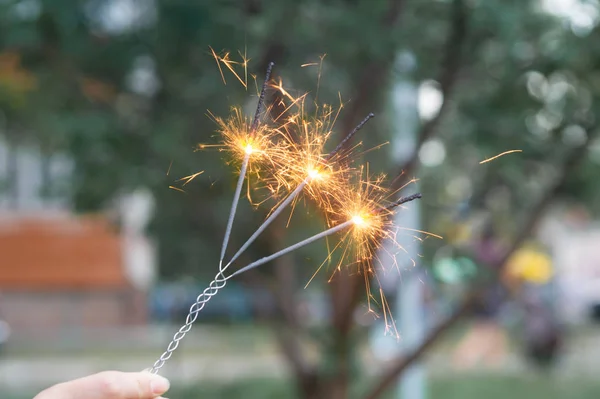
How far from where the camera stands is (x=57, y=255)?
61.7ft

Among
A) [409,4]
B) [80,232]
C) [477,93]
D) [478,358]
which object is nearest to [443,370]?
[478,358]

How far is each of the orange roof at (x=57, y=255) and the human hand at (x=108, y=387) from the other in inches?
681

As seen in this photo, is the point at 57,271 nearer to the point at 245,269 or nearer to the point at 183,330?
the point at 183,330

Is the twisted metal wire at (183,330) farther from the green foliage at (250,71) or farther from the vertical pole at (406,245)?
the green foliage at (250,71)

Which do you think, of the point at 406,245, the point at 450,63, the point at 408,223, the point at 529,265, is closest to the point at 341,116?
the point at 450,63

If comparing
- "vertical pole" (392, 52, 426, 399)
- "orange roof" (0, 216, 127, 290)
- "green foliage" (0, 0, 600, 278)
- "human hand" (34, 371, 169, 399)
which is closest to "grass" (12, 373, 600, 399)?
"vertical pole" (392, 52, 426, 399)

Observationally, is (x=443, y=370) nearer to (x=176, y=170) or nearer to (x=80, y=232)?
(x=176, y=170)

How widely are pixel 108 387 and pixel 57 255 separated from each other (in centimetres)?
1786

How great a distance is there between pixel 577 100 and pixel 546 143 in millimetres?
386

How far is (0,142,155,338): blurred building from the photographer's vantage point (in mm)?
18391

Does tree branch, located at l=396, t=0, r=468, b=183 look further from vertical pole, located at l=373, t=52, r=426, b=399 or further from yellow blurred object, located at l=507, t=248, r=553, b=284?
yellow blurred object, located at l=507, t=248, r=553, b=284

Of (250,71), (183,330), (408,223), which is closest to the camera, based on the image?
(183,330)

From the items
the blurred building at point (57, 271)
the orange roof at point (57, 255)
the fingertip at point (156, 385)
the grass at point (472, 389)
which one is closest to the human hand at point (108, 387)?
the fingertip at point (156, 385)

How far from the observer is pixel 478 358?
13.0 meters
